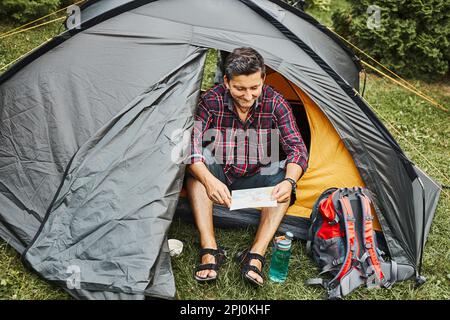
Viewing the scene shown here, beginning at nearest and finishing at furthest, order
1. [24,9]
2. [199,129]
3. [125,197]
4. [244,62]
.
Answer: [125,197] → [244,62] → [199,129] → [24,9]

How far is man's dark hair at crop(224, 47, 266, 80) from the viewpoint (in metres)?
2.65

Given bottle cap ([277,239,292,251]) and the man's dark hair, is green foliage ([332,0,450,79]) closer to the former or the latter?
the man's dark hair

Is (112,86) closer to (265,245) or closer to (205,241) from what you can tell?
(205,241)

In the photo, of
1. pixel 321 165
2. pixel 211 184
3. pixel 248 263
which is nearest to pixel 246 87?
pixel 211 184

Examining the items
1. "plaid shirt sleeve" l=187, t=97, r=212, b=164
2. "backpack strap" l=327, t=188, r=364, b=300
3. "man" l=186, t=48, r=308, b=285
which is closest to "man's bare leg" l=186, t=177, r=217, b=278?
"man" l=186, t=48, r=308, b=285

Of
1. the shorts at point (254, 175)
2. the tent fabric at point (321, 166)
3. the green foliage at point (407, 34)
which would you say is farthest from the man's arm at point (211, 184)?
the green foliage at point (407, 34)

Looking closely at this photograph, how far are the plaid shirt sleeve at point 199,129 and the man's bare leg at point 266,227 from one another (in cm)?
51

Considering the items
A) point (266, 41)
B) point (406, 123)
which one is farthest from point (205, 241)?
point (406, 123)

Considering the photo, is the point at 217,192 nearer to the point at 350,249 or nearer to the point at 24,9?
the point at 350,249

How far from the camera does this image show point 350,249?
2.66 meters

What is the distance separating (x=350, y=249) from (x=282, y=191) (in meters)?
0.49
